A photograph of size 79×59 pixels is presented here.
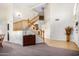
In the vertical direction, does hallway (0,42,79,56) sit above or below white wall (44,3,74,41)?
below

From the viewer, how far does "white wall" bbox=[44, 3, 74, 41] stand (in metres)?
2.09

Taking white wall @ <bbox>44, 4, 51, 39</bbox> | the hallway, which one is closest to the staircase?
white wall @ <bbox>44, 4, 51, 39</bbox>

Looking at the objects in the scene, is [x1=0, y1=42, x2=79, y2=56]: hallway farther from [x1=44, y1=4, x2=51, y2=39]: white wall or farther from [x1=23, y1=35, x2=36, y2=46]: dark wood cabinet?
[x1=44, y1=4, x2=51, y2=39]: white wall

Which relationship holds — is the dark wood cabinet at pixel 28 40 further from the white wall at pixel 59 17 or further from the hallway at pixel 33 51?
the white wall at pixel 59 17

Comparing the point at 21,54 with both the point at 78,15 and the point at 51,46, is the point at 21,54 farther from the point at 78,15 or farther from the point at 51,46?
the point at 78,15

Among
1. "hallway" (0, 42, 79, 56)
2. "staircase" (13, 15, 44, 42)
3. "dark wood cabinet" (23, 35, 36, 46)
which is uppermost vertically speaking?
"staircase" (13, 15, 44, 42)

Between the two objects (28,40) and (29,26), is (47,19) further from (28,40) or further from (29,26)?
(28,40)

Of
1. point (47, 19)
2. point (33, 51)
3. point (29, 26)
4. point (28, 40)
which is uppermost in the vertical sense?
point (47, 19)

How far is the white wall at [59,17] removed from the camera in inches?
82.3

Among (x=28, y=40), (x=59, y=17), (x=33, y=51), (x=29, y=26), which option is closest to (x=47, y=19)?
(x=59, y=17)

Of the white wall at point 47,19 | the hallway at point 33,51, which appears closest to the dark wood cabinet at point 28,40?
the hallway at point 33,51

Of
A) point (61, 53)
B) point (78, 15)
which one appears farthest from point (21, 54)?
point (78, 15)

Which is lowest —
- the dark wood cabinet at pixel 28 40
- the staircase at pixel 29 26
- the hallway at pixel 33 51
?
the hallway at pixel 33 51

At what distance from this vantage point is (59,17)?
2.12m
